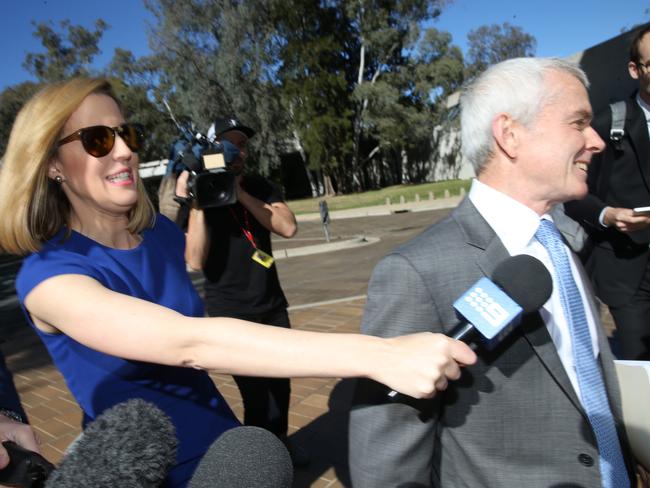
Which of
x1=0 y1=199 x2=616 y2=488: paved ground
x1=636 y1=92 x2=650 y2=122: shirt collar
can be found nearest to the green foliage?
x1=0 y1=199 x2=616 y2=488: paved ground

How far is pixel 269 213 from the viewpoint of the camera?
2.95m

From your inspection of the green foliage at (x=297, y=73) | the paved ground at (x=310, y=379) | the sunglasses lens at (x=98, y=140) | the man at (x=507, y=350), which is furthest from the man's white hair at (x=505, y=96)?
the green foliage at (x=297, y=73)

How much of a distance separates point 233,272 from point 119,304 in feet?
5.60

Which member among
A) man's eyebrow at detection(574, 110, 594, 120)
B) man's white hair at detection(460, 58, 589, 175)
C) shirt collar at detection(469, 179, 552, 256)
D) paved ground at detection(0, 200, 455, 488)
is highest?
man's white hair at detection(460, 58, 589, 175)

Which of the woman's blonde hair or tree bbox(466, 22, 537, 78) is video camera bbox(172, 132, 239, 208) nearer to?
the woman's blonde hair

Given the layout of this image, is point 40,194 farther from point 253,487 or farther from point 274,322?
point 274,322

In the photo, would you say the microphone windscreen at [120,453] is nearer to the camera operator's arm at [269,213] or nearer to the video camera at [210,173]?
the video camera at [210,173]

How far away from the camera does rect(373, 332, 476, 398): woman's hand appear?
37.0 inches

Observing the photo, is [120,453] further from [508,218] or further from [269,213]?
[269,213]

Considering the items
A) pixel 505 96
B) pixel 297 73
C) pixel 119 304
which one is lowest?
pixel 119 304

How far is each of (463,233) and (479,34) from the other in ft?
167

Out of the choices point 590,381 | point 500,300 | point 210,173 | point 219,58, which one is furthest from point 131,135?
point 219,58

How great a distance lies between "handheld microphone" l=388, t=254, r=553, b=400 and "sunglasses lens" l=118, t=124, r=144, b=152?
1130 millimetres

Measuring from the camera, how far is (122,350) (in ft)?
3.59
